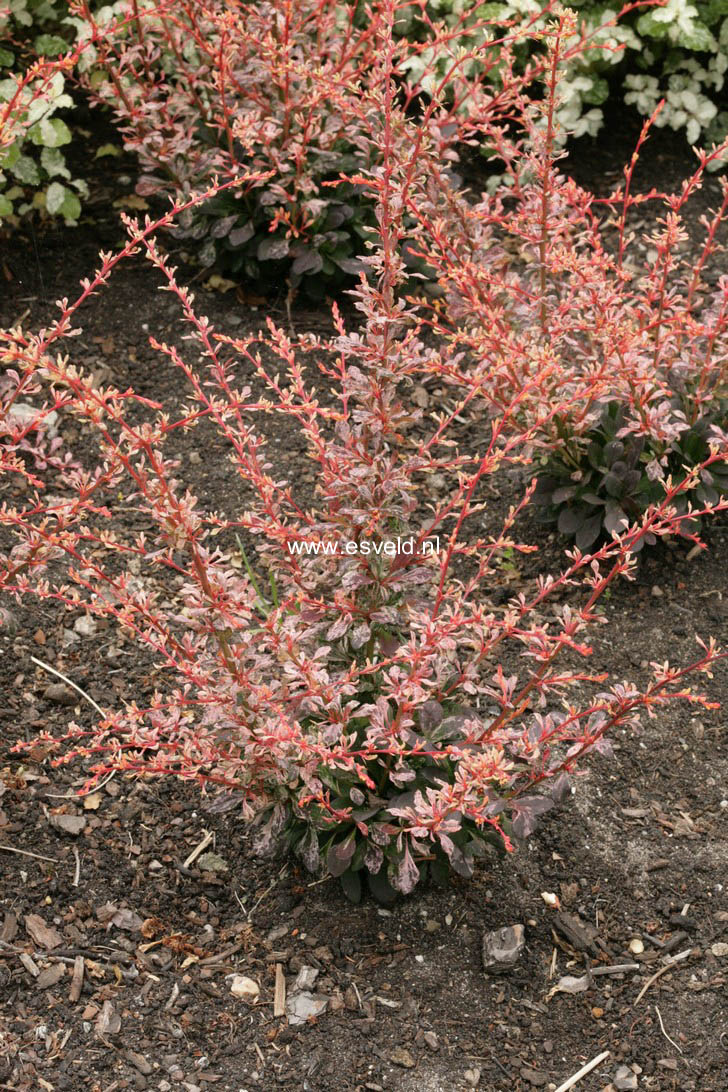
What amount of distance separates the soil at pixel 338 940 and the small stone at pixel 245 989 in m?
0.01

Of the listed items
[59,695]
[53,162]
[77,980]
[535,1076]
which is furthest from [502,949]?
[53,162]

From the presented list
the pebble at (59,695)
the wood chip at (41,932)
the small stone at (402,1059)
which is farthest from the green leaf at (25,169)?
the small stone at (402,1059)

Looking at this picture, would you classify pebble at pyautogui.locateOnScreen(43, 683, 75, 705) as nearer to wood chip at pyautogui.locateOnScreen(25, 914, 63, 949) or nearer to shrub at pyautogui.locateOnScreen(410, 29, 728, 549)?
wood chip at pyautogui.locateOnScreen(25, 914, 63, 949)

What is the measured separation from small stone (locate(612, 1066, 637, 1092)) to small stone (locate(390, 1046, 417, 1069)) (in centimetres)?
40

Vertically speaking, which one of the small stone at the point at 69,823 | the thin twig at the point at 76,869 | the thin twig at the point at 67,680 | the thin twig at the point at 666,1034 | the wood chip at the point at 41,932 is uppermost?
the thin twig at the point at 67,680

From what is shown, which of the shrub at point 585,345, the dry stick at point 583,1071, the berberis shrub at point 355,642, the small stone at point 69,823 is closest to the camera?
the berberis shrub at point 355,642

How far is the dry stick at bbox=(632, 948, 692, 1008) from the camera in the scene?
252 centimetres

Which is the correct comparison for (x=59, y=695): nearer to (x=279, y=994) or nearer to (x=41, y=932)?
(x=41, y=932)

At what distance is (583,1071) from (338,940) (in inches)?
22.0

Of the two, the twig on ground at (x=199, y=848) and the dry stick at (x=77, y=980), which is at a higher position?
the twig on ground at (x=199, y=848)

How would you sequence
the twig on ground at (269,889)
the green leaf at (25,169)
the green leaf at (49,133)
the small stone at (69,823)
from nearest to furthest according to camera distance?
1. the twig on ground at (269,889)
2. the small stone at (69,823)
3. the green leaf at (49,133)
4. the green leaf at (25,169)

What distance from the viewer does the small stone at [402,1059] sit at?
239 cm

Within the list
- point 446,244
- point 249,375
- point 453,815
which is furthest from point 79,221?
point 453,815

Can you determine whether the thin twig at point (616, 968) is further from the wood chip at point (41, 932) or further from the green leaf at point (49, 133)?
the green leaf at point (49, 133)
